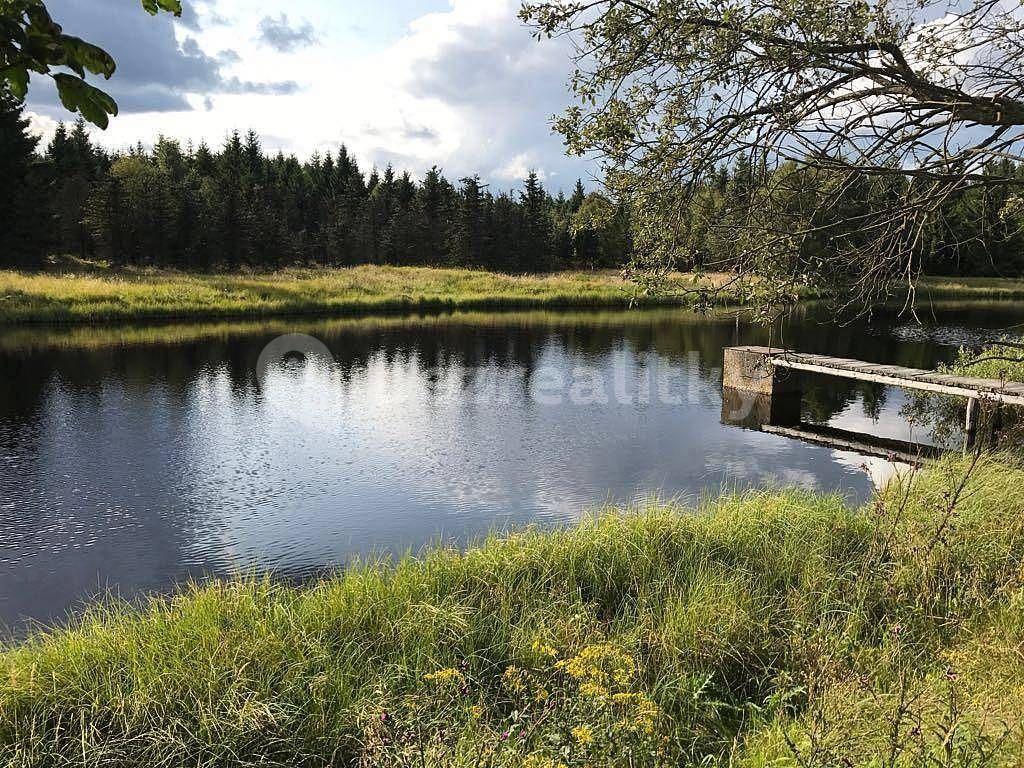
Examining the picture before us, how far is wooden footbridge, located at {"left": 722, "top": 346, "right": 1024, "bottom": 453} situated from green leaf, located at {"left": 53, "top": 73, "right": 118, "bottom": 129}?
1439cm

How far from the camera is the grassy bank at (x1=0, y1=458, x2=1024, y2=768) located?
3955mm

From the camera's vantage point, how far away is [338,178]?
93.3 meters

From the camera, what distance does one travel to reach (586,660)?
4.77 m

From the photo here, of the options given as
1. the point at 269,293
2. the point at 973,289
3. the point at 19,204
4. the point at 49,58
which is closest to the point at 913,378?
the point at 49,58

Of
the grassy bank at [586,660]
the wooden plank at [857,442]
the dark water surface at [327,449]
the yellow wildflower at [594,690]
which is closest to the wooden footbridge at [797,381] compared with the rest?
the wooden plank at [857,442]

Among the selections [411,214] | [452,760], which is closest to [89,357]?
[452,760]

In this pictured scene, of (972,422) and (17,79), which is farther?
(972,422)

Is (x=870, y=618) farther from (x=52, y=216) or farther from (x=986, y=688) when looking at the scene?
(x=52, y=216)

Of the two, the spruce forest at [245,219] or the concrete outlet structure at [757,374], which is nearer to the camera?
the concrete outlet structure at [757,374]

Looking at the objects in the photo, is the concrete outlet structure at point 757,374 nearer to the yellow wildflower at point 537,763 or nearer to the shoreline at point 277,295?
the shoreline at point 277,295

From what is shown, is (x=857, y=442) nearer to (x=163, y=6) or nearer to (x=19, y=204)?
(x=163, y=6)

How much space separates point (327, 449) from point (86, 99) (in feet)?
41.0

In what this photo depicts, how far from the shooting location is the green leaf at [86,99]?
1854 mm

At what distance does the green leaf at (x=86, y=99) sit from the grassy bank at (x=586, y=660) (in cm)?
237
